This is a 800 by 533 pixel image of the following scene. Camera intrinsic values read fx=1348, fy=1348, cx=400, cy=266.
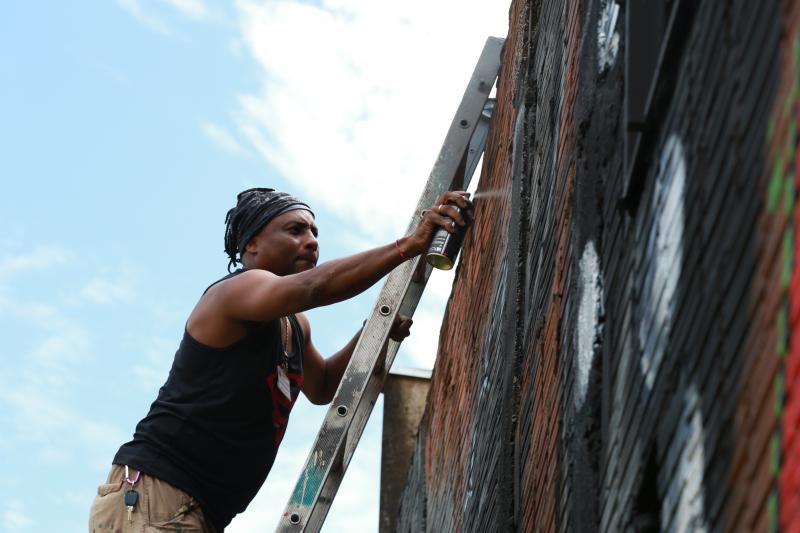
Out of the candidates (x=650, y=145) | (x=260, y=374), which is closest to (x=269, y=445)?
(x=260, y=374)

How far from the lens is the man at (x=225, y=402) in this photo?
5207mm

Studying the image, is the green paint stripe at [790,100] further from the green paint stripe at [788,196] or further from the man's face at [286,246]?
the man's face at [286,246]

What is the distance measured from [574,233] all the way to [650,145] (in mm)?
954

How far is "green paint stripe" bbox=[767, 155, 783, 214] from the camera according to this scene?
8.13 ft

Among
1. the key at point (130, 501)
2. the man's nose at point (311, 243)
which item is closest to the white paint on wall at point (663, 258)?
the key at point (130, 501)

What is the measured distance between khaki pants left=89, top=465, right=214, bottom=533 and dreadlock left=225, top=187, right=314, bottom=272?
1.23 m

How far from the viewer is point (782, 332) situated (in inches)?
94.3

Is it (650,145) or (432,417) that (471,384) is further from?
(650,145)

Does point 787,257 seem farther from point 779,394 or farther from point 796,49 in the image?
point 796,49

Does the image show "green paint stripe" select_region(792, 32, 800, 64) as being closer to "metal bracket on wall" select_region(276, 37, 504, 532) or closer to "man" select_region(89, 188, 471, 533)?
"man" select_region(89, 188, 471, 533)

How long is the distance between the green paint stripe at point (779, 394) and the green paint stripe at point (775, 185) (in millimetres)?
313

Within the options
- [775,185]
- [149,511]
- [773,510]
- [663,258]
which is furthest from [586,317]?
[149,511]

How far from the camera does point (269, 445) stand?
5.49 metres

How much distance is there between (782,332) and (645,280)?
107cm
